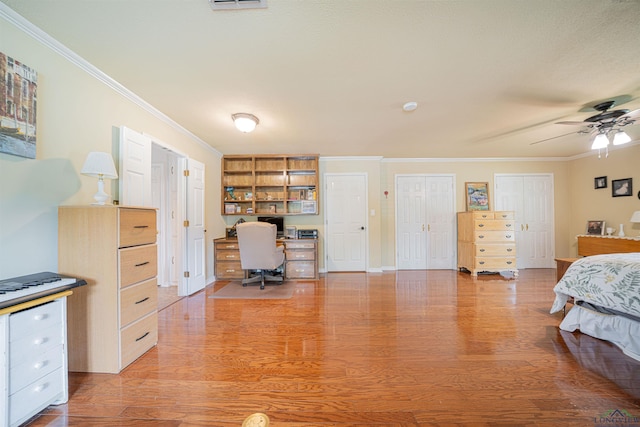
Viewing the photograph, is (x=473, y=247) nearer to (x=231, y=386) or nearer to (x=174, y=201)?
(x=231, y=386)

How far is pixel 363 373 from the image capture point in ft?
5.41

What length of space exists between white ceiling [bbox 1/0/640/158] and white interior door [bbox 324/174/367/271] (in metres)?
1.90

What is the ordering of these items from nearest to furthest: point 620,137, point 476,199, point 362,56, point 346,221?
point 362,56, point 620,137, point 346,221, point 476,199

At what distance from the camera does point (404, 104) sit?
2518 millimetres

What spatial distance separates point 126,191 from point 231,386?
2.00 m

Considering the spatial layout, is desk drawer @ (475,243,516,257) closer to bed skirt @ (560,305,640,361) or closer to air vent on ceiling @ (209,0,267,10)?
bed skirt @ (560,305,640,361)

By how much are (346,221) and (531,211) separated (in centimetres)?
411

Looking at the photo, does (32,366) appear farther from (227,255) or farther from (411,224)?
(411,224)

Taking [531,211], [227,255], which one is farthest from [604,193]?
[227,255]

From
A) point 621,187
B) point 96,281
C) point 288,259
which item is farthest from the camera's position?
point 288,259

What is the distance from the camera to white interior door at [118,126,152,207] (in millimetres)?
2195

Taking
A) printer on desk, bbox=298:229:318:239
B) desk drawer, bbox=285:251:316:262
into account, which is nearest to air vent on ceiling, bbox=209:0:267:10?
desk drawer, bbox=285:251:316:262

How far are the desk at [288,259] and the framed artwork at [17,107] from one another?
2838mm

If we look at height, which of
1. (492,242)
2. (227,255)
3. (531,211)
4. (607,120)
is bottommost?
(227,255)
